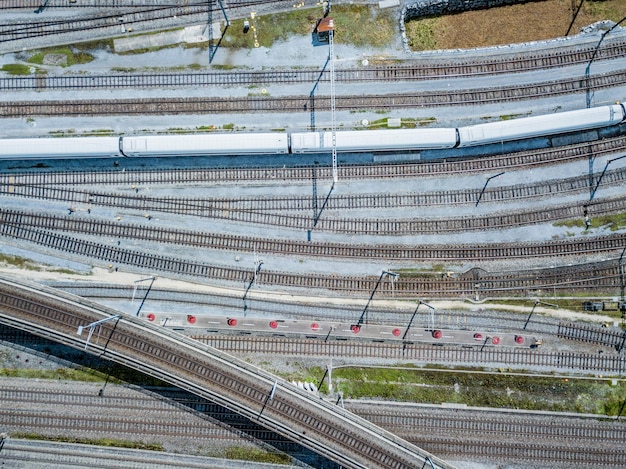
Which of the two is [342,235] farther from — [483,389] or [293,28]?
[293,28]

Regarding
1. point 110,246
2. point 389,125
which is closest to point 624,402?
point 389,125

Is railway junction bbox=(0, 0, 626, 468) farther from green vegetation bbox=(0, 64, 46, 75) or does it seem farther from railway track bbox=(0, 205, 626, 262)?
green vegetation bbox=(0, 64, 46, 75)

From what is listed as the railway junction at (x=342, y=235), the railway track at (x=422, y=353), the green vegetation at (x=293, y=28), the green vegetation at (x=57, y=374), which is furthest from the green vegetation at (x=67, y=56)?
the green vegetation at (x=57, y=374)

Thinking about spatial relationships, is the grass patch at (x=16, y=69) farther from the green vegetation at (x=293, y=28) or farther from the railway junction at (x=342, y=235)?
the green vegetation at (x=293, y=28)

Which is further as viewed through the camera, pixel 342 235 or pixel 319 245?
pixel 342 235

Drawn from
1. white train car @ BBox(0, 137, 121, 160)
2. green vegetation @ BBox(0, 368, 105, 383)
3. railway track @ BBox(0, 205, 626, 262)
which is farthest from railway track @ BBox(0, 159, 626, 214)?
green vegetation @ BBox(0, 368, 105, 383)

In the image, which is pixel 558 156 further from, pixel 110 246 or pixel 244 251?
pixel 110 246

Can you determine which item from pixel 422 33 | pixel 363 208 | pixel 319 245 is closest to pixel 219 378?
pixel 319 245
